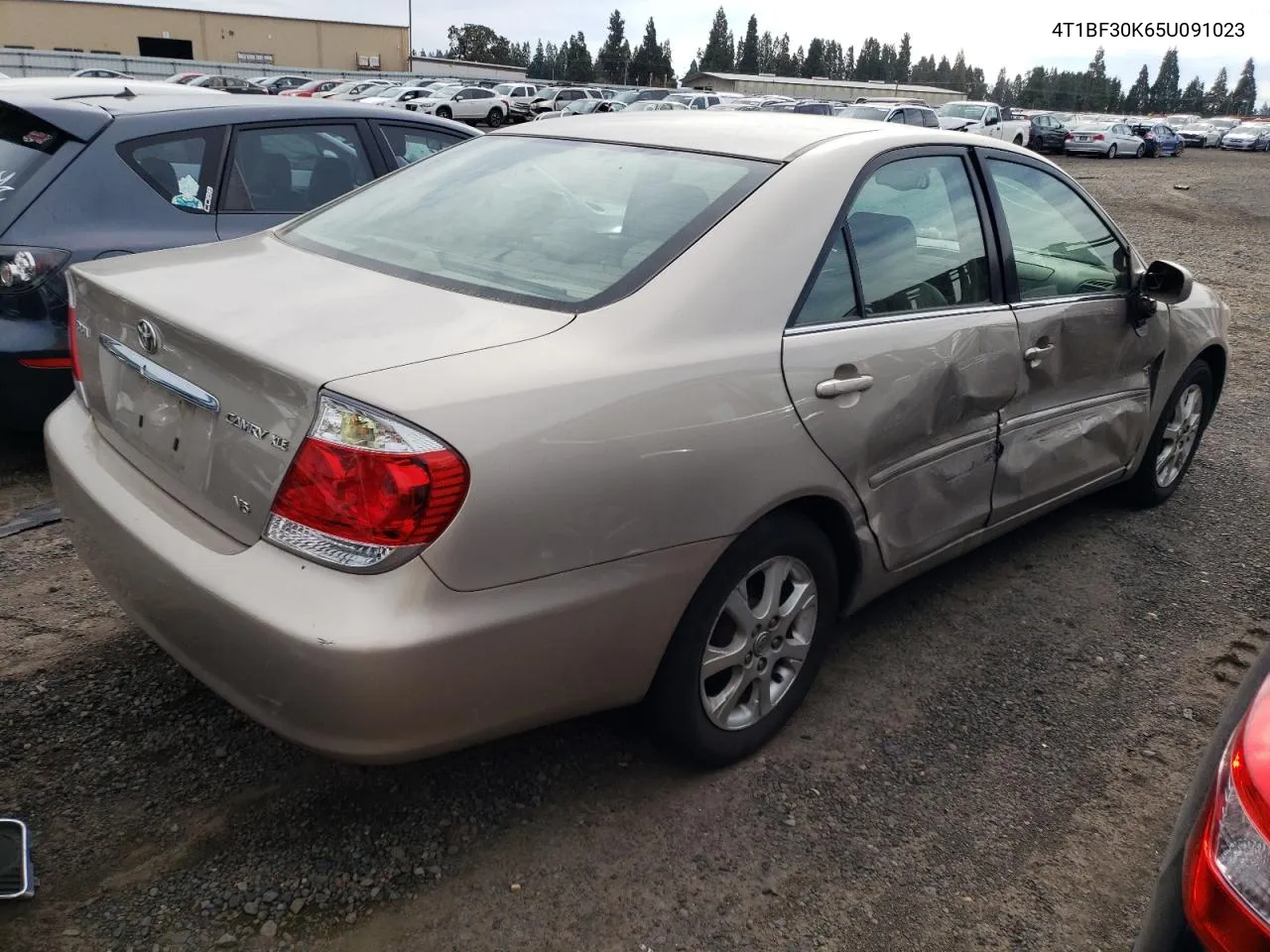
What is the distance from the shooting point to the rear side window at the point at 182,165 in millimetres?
4441

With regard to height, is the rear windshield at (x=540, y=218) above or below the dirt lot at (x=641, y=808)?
above

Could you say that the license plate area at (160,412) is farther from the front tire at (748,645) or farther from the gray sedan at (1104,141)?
the gray sedan at (1104,141)

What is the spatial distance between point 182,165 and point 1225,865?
459cm

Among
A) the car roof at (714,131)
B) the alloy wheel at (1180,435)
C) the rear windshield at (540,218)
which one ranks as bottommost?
the alloy wheel at (1180,435)

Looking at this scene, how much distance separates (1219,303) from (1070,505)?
1.11 metres

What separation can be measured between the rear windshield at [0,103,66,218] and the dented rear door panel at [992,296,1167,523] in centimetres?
374

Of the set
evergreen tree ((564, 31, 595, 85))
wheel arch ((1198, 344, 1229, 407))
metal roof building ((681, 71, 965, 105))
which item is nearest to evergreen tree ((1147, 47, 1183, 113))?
metal roof building ((681, 71, 965, 105))

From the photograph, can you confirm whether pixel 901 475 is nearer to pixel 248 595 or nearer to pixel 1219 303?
pixel 248 595

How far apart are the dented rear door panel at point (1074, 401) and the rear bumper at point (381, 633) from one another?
1539mm

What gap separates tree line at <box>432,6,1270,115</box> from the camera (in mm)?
90688

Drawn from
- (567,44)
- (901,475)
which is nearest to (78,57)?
(901,475)

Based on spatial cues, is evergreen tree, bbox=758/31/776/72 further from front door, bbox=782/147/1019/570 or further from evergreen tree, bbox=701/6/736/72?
front door, bbox=782/147/1019/570

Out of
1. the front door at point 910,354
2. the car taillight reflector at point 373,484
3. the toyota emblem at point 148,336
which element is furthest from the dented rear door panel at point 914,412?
the toyota emblem at point 148,336

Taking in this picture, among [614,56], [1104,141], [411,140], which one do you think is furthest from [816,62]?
[411,140]
